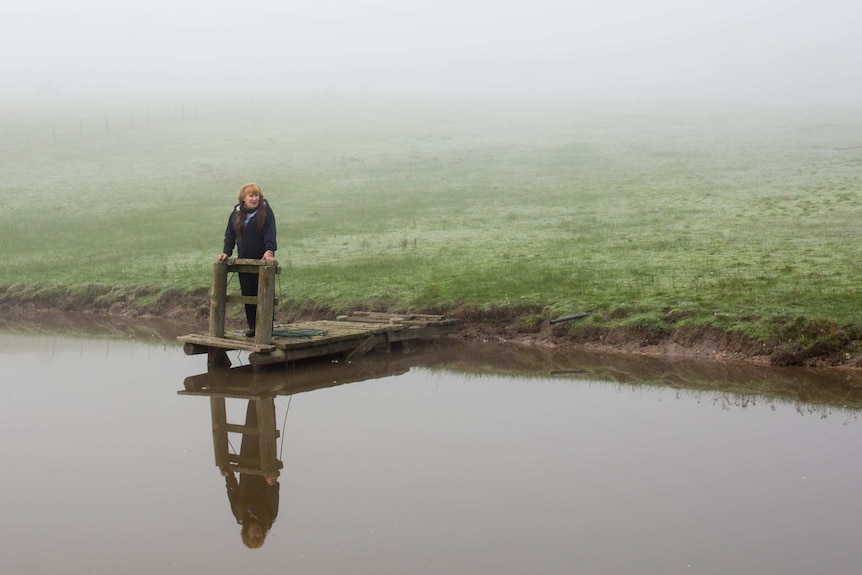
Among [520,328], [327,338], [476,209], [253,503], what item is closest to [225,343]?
[327,338]

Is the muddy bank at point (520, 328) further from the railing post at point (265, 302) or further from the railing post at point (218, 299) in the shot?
the railing post at point (218, 299)

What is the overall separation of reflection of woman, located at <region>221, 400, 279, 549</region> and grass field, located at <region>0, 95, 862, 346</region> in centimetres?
1013

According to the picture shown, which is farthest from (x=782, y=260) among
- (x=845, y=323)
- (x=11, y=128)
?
(x=11, y=128)

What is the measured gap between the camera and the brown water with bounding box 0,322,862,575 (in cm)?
806

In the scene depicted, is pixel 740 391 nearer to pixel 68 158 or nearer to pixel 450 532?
pixel 450 532

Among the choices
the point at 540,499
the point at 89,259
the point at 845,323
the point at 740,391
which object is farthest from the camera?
the point at 89,259

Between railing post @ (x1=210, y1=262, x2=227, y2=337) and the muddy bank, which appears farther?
the muddy bank

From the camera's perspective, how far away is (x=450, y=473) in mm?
10312

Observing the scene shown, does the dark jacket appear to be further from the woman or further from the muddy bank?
the muddy bank

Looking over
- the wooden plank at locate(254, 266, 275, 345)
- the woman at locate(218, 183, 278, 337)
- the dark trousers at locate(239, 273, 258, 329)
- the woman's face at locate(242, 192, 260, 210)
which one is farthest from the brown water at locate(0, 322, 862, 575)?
the woman's face at locate(242, 192, 260, 210)

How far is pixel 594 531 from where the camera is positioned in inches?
336

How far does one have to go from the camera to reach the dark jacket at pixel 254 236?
15773mm

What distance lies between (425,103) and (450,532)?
273 ft

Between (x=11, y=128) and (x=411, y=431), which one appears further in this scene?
(x=11, y=128)
